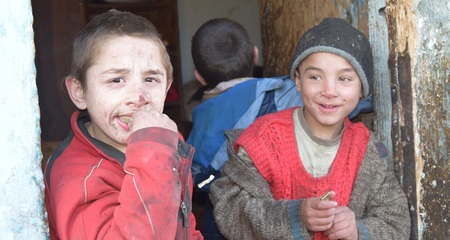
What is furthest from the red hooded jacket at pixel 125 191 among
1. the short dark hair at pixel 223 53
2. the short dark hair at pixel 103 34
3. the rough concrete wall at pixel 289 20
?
the short dark hair at pixel 223 53

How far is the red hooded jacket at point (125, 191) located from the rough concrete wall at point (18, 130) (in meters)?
0.08

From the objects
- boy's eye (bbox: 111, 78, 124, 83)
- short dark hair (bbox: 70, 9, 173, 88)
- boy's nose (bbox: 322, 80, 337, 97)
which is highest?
short dark hair (bbox: 70, 9, 173, 88)

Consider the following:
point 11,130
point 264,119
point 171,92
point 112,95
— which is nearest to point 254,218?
point 264,119

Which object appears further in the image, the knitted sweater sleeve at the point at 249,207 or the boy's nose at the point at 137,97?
the knitted sweater sleeve at the point at 249,207

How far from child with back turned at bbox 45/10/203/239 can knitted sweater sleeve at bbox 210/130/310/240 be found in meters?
0.54

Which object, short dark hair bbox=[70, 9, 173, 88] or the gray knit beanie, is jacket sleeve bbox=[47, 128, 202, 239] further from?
the gray knit beanie

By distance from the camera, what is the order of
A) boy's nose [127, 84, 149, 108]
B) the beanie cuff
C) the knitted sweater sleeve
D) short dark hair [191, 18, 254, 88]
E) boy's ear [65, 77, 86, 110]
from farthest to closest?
short dark hair [191, 18, 254, 88] → the beanie cuff → the knitted sweater sleeve → boy's ear [65, 77, 86, 110] → boy's nose [127, 84, 149, 108]

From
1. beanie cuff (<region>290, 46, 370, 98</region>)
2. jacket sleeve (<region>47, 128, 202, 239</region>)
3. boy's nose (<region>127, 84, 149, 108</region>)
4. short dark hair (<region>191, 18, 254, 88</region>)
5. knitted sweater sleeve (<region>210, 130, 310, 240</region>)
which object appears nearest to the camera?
jacket sleeve (<region>47, 128, 202, 239</region>)

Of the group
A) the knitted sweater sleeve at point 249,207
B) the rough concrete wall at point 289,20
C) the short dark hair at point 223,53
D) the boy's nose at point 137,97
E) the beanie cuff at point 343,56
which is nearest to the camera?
the boy's nose at point 137,97

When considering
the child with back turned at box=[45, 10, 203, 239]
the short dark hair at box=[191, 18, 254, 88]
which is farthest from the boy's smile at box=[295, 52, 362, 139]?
the short dark hair at box=[191, 18, 254, 88]

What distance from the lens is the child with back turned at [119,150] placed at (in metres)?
1.64

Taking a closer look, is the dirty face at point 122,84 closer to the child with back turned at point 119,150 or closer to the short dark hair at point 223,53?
the child with back turned at point 119,150

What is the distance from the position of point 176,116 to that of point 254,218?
3409 mm

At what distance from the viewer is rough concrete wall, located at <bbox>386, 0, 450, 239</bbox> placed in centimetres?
259
